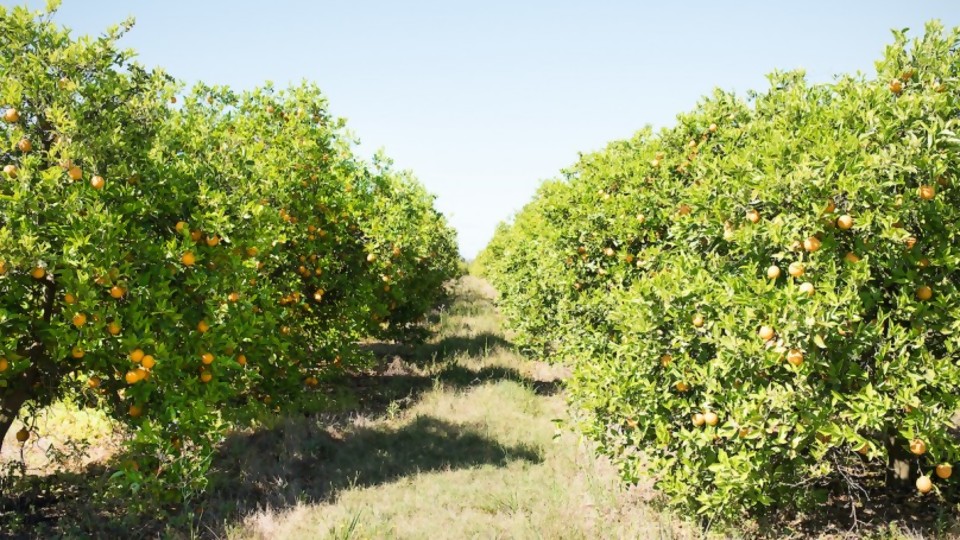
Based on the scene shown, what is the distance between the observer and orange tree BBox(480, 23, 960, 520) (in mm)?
4922

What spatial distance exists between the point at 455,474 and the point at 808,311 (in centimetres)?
495

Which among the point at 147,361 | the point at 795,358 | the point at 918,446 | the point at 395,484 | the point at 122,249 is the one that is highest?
the point at 122,249

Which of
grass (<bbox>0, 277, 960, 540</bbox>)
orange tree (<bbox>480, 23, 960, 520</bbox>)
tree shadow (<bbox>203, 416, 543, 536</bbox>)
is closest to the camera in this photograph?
orange tree (<bbox>480, 23, 960, 520</bbox>)

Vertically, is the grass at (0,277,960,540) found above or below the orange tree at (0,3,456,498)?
below

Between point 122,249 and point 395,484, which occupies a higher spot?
point 122,249

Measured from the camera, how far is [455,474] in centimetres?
804

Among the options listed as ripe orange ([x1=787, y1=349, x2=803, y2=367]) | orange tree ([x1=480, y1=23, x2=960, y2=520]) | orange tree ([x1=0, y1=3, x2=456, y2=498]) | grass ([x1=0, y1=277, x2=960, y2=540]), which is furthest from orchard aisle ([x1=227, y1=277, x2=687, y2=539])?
ripe orange ([x1=787, y1=349, x2=803, y2=367])

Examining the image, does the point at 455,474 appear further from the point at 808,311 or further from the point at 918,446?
the point at 918,446

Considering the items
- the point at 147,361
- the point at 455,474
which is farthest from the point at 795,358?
the point at 147,361

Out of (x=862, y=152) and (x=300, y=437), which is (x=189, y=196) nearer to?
(x=300, y=437)

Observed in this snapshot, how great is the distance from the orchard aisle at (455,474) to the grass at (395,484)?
26 millimetres

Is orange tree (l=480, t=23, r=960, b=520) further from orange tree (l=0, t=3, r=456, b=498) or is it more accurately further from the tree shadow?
orange tree (l=0, t=3, r=456, b=498)

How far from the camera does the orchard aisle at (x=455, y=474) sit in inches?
250

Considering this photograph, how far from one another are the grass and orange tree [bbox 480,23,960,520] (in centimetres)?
81
